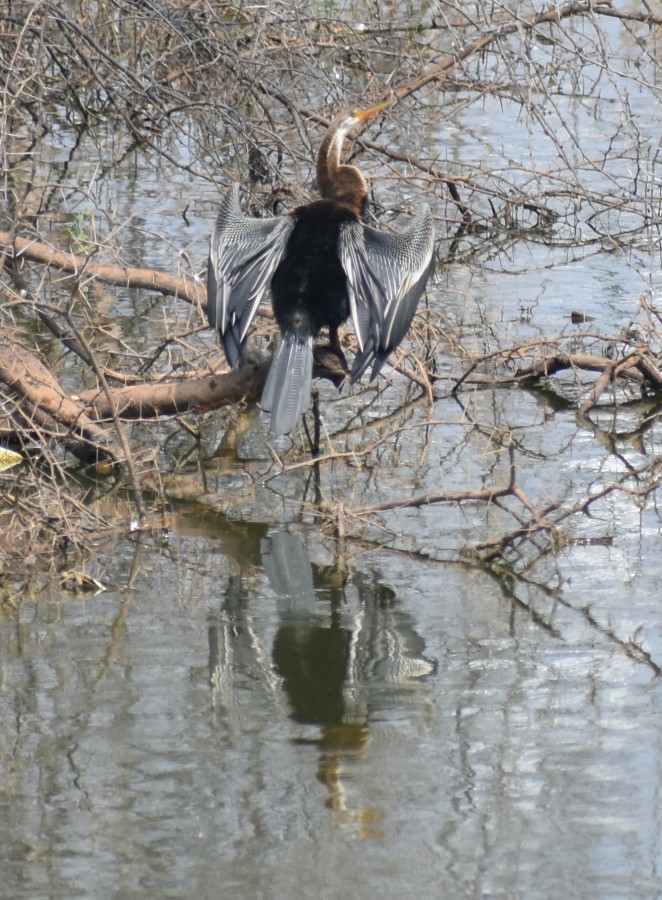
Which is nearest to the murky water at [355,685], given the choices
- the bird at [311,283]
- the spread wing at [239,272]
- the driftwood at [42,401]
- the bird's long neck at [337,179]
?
the driftwood at [42,401]

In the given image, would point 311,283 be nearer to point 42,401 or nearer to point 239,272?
point 239,272

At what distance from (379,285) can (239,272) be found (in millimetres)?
514

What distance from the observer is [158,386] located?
5.43 m

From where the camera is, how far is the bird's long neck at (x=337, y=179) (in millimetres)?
5574

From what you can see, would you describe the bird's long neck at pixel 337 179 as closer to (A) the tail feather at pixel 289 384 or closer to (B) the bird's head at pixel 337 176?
(B) the bird's head at pixel 337 176

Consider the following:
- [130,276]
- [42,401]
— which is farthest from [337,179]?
[42,401]

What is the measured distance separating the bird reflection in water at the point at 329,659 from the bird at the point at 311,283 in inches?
24.5

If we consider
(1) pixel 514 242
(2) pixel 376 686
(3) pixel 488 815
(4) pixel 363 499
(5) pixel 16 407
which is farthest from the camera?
(1) pixel 514 242

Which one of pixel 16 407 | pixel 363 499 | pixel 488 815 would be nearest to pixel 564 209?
pixel 363 499

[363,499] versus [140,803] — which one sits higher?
[363,499]

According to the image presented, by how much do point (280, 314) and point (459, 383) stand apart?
1425 millimetres

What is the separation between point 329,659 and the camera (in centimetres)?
417

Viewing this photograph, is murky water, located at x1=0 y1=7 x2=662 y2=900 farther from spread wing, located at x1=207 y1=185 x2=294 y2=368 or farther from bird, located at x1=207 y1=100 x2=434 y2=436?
spread wing, located at x1=207 y1=185 x2=294 y2=368

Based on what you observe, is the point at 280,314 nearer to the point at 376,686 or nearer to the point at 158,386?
the point at 158,386
